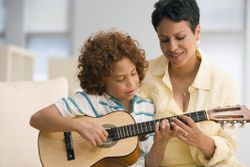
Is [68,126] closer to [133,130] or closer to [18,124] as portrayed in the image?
[133,130]

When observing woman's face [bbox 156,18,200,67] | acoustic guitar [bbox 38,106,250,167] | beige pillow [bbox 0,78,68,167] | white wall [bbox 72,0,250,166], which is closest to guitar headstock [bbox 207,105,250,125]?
acoustic guitar [bbox 38,106,250,167]

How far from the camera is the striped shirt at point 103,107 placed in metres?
1.49

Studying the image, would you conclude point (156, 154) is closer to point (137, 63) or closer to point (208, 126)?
point (208, 126)

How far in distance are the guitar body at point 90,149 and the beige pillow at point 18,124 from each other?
367 mm

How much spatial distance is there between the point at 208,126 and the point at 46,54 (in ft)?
12.2

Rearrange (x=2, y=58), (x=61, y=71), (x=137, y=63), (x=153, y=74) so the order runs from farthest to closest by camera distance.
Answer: (x=61, y=71), (x=2, y=58), (x=153, y=74), (x=137, y=63)

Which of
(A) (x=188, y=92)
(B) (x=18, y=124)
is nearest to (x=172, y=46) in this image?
(A) (x=188, y=92)

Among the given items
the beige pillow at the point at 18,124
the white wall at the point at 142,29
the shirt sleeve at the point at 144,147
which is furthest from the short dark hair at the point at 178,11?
the white wall at the point at 142,29

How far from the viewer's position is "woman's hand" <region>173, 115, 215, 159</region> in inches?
53.5

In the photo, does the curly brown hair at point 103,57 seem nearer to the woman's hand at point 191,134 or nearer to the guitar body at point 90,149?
the guitar body at point 90,149

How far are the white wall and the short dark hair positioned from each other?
2.77 m

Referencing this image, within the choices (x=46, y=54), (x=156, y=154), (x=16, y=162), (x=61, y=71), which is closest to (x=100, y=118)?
(x=156, y=154)

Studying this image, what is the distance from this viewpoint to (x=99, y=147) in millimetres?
1460

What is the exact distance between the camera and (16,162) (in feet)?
5.82
